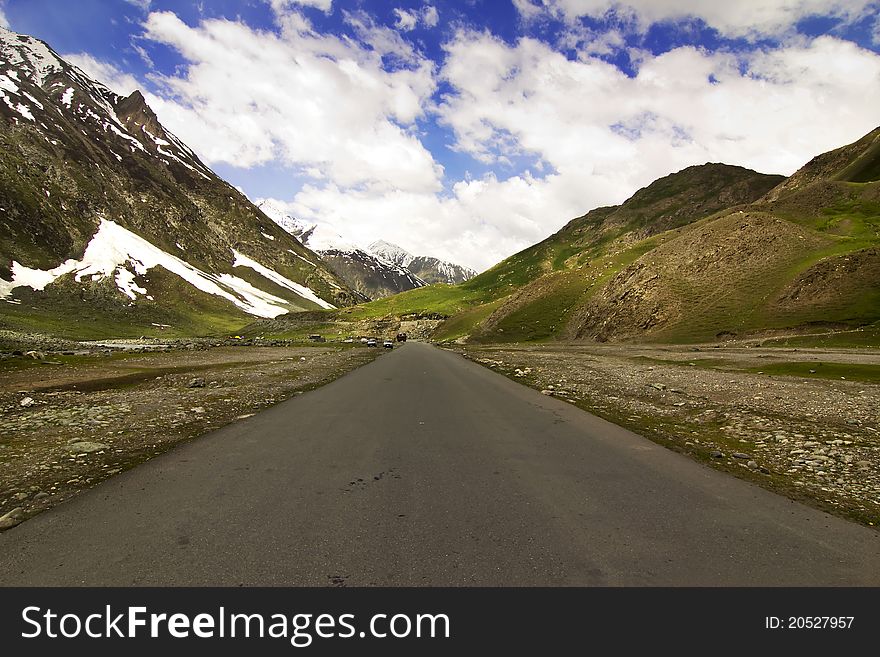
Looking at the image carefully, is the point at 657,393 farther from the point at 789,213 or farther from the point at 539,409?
the point at 789,213

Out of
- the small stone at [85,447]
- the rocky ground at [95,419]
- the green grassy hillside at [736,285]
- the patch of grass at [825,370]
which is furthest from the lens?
the green grassy hillside at [736,285]

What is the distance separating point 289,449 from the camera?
10781 mm

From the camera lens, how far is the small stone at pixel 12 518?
620 centimetres

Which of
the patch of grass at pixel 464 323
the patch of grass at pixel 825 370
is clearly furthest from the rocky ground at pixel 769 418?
the patch of grass at pixel 464 323

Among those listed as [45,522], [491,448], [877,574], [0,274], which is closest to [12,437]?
[45,522]

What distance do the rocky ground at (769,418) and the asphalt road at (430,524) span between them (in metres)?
1.32

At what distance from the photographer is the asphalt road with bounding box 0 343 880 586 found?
203 inches

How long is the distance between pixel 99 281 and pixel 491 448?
723 ft

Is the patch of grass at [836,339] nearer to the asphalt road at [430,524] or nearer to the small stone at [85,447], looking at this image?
the asphalt road at [430,524]

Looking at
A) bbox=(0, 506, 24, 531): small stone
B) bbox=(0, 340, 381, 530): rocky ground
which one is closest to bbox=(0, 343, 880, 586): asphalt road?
bbox=(0, 506, 24, 531): small stone

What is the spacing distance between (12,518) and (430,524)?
20.3 ft

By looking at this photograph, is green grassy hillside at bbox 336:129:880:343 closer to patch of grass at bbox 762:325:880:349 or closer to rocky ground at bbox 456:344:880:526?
patch of grass at bbox 762:325:880:349

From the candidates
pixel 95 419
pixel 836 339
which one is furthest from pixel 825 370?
pixel 95 419
